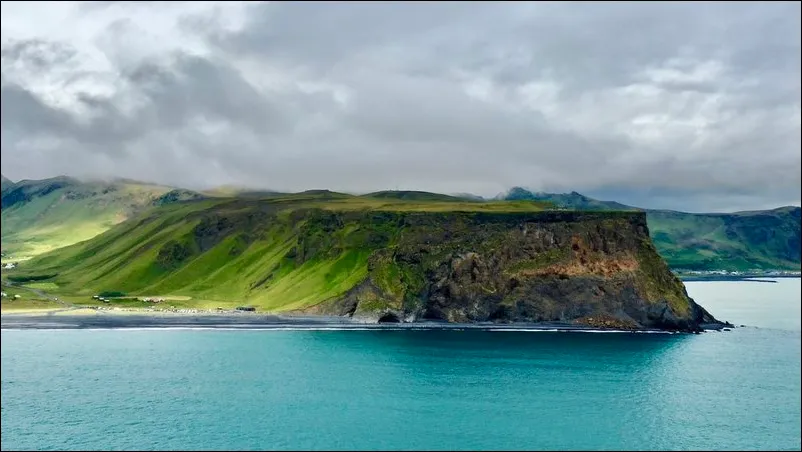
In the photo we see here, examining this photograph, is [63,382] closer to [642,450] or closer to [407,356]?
[407,356]

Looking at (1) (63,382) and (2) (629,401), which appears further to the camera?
(1) (63,382)

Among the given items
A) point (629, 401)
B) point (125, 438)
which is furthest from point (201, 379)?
point (629, 401)

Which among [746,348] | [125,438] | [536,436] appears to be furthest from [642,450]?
[746,348]

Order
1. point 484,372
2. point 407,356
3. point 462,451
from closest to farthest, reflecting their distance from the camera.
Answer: point 462,451
point 484,372
point 407,356

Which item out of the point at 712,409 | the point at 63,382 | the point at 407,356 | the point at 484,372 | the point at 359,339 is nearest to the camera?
the point at 712,409

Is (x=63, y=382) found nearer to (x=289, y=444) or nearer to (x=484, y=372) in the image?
(x=289, y=444)

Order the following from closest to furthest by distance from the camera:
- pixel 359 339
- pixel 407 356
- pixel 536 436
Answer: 1. pixel 536 436
2. pixel 407 356
3. pixel 359 339
